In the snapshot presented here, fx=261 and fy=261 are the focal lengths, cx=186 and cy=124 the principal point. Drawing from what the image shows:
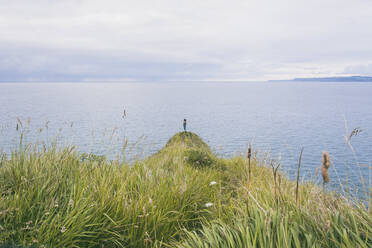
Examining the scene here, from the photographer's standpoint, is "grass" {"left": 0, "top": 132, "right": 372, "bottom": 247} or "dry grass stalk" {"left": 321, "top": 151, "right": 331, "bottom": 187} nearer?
"dry grass stalk" {"left": 321, "top": 151, "right": 331, "bottom": 187}

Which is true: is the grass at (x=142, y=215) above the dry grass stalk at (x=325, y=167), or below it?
below

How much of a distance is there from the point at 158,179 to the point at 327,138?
147 feet

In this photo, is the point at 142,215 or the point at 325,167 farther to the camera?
the point at 142,215

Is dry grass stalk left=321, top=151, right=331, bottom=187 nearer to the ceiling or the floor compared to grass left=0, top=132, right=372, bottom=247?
nearer to the ceiling

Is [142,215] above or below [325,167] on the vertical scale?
below

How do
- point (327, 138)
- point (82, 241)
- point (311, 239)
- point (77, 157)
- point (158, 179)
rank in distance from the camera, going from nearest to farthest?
point (311, 239) → point (82, 241) → point (158, 179) → point (77, 157) → point (327, 138)

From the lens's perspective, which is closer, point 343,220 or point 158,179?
point 343,220

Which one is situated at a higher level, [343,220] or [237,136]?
[343,220]

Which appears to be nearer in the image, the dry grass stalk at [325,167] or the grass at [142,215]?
the dry grass stalk at [325,167]

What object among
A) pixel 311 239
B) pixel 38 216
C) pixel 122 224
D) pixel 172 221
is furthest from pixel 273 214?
pixel 38 216

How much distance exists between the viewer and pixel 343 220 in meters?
3.19

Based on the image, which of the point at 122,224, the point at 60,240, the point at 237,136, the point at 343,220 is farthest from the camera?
the point at 237,136

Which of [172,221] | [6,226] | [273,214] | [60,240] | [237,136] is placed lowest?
[237,136]

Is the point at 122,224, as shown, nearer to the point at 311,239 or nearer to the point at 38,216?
the point at 38,216
